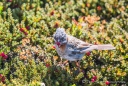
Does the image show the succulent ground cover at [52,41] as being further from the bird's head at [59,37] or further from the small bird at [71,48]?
the bird's head at [59,37]

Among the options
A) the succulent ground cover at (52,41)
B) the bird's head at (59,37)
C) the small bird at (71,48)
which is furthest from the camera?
the succulent ground cover at (52,41)

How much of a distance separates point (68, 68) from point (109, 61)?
4.12 feet

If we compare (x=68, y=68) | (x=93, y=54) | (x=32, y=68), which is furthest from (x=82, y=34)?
(x=32, y=68)

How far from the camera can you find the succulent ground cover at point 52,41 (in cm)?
824

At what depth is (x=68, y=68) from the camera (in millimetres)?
8500

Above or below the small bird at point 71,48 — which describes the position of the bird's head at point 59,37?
above

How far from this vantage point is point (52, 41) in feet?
30.0

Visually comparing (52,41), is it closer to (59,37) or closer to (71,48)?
(71,48)

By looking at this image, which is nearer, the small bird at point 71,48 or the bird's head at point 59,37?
the bird's head at point 59,37

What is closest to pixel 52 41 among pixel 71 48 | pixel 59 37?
pixel 71 48

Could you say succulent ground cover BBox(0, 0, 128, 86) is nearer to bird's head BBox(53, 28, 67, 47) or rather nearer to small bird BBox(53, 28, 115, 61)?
small bird BBox(53, 28, 115, 61)

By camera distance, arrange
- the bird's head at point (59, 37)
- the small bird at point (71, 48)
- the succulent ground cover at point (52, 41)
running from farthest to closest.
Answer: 1. the succulent ground cover at point (52, 41)
2. the small bird at point (71, 48)
3. the bird's head at point (59, 37)

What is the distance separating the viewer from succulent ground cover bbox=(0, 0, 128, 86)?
324 inches

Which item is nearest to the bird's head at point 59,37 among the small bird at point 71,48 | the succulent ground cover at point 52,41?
the small bird at point 71,48
